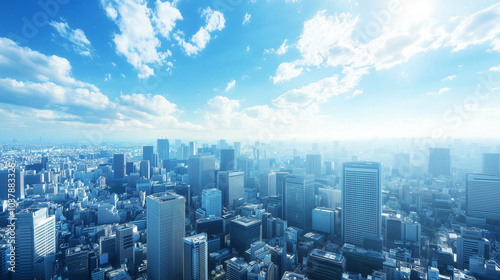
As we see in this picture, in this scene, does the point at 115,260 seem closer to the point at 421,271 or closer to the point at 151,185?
the point at 151,185

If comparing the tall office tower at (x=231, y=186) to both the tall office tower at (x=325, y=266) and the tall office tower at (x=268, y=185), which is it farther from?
the tall office tower at (x=325, y=266)

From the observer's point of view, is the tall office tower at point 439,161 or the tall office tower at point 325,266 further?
the tall office tower at point 439,161

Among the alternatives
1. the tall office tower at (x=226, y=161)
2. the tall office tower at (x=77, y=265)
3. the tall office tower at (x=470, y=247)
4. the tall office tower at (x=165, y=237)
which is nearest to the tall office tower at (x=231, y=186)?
the tall office tower at (x=226, y=161)

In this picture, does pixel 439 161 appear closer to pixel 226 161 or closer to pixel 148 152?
pixel 226 161

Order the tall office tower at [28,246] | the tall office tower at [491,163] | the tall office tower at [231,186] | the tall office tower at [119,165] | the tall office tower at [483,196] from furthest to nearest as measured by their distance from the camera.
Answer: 1. the tall office tower at [119,165]
2. the tall office tower at [231,186]
3. the tall office tower at [491,163]
4. the tall office tower at [483,196]
5. the tall office tower at [28,246]

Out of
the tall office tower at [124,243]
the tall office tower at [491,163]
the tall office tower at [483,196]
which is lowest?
the tall office tower at [124,243]

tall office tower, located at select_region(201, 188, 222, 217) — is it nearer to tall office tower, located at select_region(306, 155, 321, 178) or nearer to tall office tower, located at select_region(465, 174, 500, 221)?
tall office tower, located at select_region(306, 155, 321, 178)
